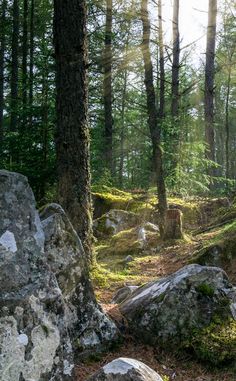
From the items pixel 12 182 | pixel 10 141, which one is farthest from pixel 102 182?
pixel 12 182

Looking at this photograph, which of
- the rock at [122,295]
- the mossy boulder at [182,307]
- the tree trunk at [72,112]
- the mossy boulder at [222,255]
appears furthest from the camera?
the tree trunk at [72,112]

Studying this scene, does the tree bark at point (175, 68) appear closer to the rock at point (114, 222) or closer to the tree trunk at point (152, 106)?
the rock at point (114, 222)

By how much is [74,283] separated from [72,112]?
10.9 ft

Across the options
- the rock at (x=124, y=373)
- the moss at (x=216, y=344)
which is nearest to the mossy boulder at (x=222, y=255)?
the moss at (x=216, y=344)

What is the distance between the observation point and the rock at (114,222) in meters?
11.5

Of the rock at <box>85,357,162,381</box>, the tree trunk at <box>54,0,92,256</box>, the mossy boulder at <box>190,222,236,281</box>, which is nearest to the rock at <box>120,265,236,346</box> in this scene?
the rock at <box>85,357,162,381</box>

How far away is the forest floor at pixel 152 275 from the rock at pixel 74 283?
17cm

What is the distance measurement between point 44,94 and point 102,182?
429 centimetres

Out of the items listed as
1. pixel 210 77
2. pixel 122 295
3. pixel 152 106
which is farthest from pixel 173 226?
pixel 210 77

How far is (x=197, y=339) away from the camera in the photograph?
3.77 m

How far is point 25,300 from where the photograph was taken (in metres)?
2.87

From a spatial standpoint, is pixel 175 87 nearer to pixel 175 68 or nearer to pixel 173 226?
pixel 175 68

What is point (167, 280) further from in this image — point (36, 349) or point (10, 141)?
point (10, 141)

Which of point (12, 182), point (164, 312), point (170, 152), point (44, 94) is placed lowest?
point (164, 312)
